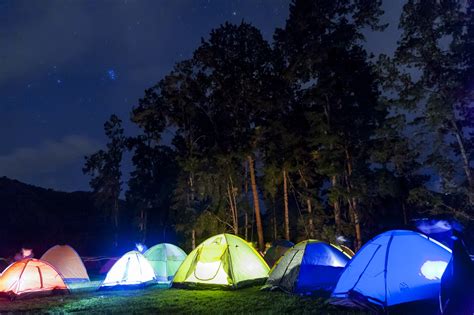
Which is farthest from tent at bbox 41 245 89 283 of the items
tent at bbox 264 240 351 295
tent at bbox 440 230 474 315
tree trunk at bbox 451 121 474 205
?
tree trunk at bbox 451 121 474 205

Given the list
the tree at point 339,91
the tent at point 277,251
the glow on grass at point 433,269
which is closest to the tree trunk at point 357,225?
the tree at point 339,91

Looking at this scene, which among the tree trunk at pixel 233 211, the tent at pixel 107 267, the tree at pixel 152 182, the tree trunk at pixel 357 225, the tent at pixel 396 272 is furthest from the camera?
the tree at pixel 152 182

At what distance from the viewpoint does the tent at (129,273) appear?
47.0 ft

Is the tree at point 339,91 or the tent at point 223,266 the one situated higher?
the tree at point 339,91

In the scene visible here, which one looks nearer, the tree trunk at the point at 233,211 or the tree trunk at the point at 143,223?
the tree trunk at the point at 233,211

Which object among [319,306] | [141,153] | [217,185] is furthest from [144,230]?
[319,306]

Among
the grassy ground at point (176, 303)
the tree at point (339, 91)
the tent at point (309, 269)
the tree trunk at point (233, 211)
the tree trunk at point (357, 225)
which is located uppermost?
the tree at point (339, 91)

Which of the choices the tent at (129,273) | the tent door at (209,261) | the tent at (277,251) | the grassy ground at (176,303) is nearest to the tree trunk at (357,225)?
the tent at (277,251)

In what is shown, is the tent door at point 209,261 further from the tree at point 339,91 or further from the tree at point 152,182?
the tree at point 152,182

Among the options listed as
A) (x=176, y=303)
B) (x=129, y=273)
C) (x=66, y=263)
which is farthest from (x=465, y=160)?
(x=66, y=263)

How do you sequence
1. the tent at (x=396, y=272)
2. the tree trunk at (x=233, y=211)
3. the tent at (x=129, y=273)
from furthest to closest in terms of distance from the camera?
the tree trunk at (x=233, y=211)
the tent at (x=129, y=273)
the tent at (x=396, y=272)

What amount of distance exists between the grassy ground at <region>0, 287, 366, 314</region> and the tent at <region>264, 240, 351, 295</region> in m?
0.50

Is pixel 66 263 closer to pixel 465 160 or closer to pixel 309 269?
pixel 309 269

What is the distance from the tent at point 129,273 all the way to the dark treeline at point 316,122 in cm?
1031
